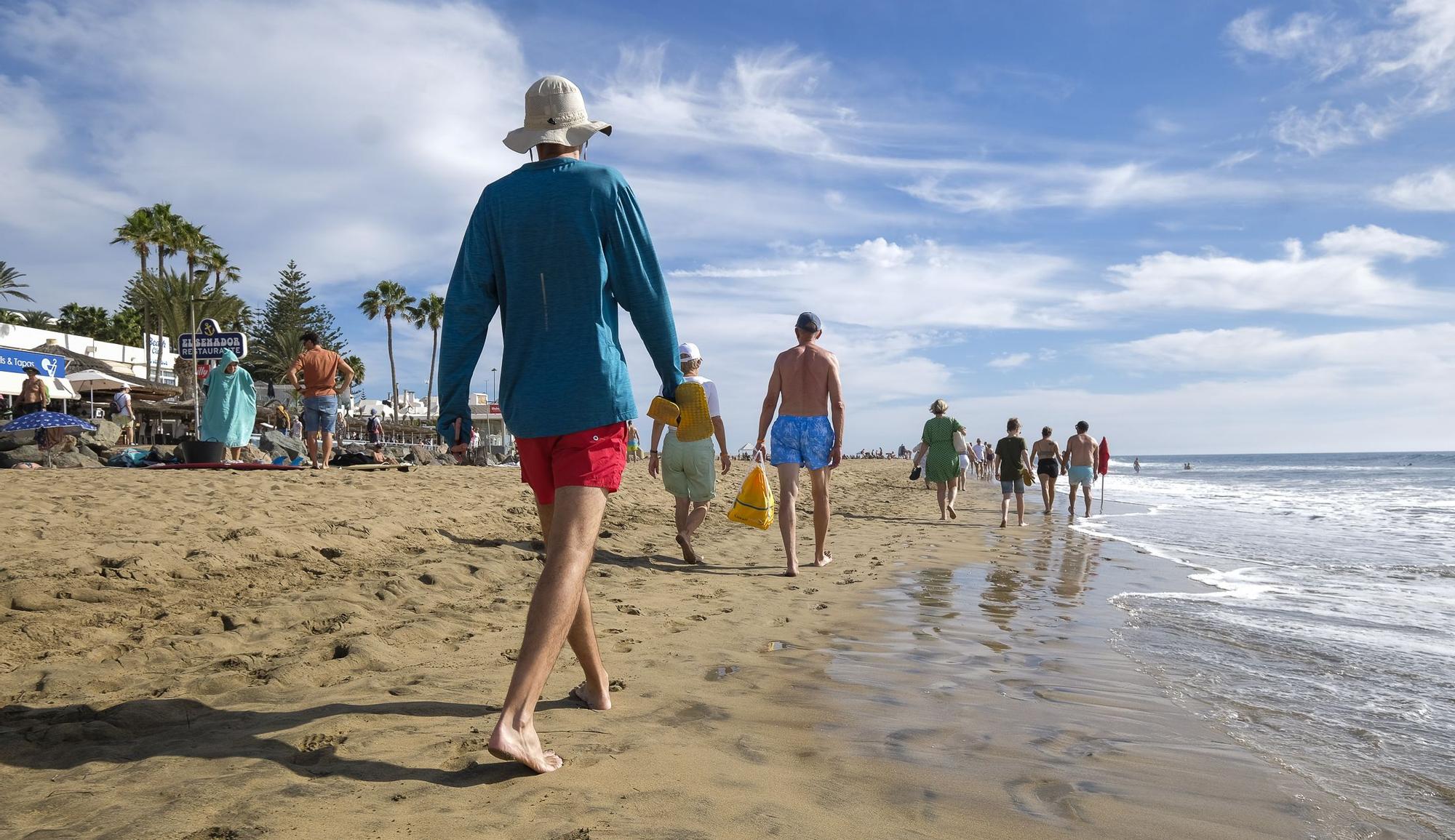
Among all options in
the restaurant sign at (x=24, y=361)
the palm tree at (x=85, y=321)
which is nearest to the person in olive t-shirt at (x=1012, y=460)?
the restaurant sign at (x=24, y=361)

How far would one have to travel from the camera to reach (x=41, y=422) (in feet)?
39.9

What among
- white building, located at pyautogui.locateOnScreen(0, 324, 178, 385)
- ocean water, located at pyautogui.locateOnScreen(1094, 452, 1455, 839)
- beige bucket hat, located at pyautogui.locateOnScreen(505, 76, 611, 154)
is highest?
white building, located at pyautogui.locateOnScreen(0, 324, 178, 385)

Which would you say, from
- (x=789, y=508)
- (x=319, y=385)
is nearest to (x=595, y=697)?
(x=789, y=508)

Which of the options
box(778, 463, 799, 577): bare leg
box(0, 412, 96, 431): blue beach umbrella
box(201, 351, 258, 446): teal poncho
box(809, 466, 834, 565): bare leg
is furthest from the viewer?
box(0, 412, 96, 431): blue beach umbrella

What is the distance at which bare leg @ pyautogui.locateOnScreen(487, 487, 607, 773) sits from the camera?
2.18 metres

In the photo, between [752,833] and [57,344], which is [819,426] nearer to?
[752,833]

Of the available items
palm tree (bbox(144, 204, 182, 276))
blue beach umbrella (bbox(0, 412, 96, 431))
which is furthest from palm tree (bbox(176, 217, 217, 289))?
blue beach umbrella (bbox(0, 412, 96, 431))

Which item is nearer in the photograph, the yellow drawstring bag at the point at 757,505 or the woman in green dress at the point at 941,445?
the yellow drawstring bag at the point at 757,505

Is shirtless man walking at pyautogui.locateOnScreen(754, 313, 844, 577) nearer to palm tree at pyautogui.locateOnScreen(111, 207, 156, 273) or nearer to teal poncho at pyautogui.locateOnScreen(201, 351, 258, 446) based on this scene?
teal poncho at pyautogui.locateOnScreen(201, 351, 258, 446)

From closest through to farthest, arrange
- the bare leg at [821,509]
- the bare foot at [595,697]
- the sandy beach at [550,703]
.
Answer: the sandy beach at [550,703] → the bare foot at [595,697] → the bare leg at [821,509]

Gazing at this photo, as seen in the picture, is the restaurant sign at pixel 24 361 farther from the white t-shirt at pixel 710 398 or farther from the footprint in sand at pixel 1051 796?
the footprint in sand at pixel 1051 796

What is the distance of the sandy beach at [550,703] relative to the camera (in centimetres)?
206

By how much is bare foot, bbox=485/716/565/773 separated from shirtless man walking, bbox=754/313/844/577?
4.24 metres

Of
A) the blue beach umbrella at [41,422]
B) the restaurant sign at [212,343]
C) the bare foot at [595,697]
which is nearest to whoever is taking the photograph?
the bare foot at [595,697]
